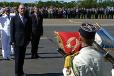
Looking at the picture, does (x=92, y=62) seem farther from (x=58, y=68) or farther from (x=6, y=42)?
(x=6, y=42)

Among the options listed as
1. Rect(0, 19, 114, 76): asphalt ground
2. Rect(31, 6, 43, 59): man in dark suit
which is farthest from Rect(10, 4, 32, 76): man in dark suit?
Rect(31, 6, 43, 59): man in dark suit

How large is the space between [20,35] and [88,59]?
7.88 meters

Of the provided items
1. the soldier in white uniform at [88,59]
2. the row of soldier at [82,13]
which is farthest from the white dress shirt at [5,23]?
the row of soldier at [82,13]

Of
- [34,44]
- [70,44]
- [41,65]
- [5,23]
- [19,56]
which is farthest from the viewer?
[34,44]

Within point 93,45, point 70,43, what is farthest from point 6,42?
point 93,45

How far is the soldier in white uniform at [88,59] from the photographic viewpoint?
492 cm

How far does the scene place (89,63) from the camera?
4938 mm

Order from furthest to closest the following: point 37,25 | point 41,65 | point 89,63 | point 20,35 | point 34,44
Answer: point 34,44 < point 37,25 < point 41,65 < point 20,35 < point 89,63

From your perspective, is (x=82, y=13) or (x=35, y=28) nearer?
(x=35, y=28)

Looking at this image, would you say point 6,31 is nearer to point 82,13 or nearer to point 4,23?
point 4,23

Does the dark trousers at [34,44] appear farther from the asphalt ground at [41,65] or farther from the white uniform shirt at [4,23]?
the white uniform shirt at [4,23]

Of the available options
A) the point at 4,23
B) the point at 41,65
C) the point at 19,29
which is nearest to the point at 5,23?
the point at 4,23

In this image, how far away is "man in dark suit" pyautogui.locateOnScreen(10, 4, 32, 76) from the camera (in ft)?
41.2

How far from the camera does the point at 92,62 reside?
16.3ft
